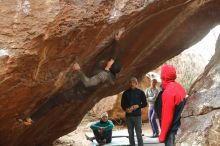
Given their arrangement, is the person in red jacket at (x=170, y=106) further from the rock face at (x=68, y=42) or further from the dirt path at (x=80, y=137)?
the dirt path at (x=80, y=137)

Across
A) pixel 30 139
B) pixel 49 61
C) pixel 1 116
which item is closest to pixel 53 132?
pixel 30 139

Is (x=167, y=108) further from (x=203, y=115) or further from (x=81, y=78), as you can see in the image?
(x=81, y=78)

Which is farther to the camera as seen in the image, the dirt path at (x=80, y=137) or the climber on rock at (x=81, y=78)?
the dirt path at (x=80, y=137)

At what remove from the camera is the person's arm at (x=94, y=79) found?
764 centimetres

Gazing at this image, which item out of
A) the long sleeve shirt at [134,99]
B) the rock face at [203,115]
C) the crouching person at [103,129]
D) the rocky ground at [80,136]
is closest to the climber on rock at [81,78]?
the long sleeve shirt at [134,99]

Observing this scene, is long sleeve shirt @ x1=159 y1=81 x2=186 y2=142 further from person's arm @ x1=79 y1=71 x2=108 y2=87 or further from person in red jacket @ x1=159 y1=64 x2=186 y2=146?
person's arm @ x1=79 y1=71 x2=108 y2=87

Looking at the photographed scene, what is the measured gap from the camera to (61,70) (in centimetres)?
743

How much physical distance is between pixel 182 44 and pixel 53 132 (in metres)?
3.81

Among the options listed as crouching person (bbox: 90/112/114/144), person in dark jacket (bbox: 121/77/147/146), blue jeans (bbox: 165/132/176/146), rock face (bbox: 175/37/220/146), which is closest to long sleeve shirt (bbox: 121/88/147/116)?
person in dark jacket (bbox: 121/77/147/146)

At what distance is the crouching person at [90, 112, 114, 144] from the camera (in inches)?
397

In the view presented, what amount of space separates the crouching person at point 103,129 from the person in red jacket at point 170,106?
13.7ft

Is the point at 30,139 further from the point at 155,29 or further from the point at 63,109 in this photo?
the point at 155,29

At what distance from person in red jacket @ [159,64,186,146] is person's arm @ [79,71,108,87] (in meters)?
2.06

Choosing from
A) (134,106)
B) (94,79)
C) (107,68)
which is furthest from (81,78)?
(134,106)
